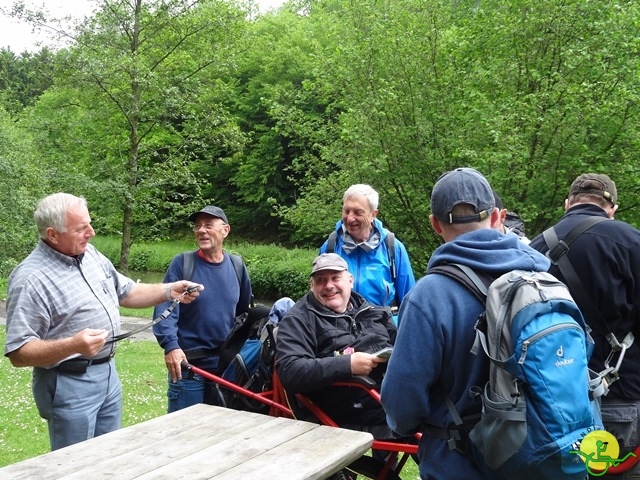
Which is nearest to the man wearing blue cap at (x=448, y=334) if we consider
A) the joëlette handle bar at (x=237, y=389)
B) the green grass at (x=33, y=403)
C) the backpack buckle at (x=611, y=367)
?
the backpack buckle at (x=611, y=367)

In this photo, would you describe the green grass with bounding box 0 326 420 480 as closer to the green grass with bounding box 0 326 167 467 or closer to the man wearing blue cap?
the green grass with bounding box 0 326 167 467

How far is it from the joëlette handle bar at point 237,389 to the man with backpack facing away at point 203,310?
0.68 feet

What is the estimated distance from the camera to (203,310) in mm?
4211

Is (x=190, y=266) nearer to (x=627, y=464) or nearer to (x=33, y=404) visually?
(x=627, y=464)

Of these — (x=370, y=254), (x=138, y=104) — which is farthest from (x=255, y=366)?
(x=138, y=104)

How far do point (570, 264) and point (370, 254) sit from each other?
1.40m

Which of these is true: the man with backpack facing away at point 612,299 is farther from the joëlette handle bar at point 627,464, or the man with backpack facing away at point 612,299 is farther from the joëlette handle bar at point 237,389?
the joëlette handle bar at point 237,389

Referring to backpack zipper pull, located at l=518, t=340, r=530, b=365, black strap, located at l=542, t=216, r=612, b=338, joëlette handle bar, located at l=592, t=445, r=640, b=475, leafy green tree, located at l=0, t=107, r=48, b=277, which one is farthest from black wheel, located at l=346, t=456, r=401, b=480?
leafy green tree, located at l=0, t=107, r=48, b=277

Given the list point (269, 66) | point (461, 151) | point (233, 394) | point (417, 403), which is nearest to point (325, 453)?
point (417, 403)

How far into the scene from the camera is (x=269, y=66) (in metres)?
32.2

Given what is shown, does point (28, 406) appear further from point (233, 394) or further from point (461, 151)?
point (461, 151)

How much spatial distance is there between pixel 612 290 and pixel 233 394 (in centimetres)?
234

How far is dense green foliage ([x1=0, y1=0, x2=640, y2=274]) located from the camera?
10.1 meters

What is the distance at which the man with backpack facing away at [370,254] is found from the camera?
4090 millimetres
